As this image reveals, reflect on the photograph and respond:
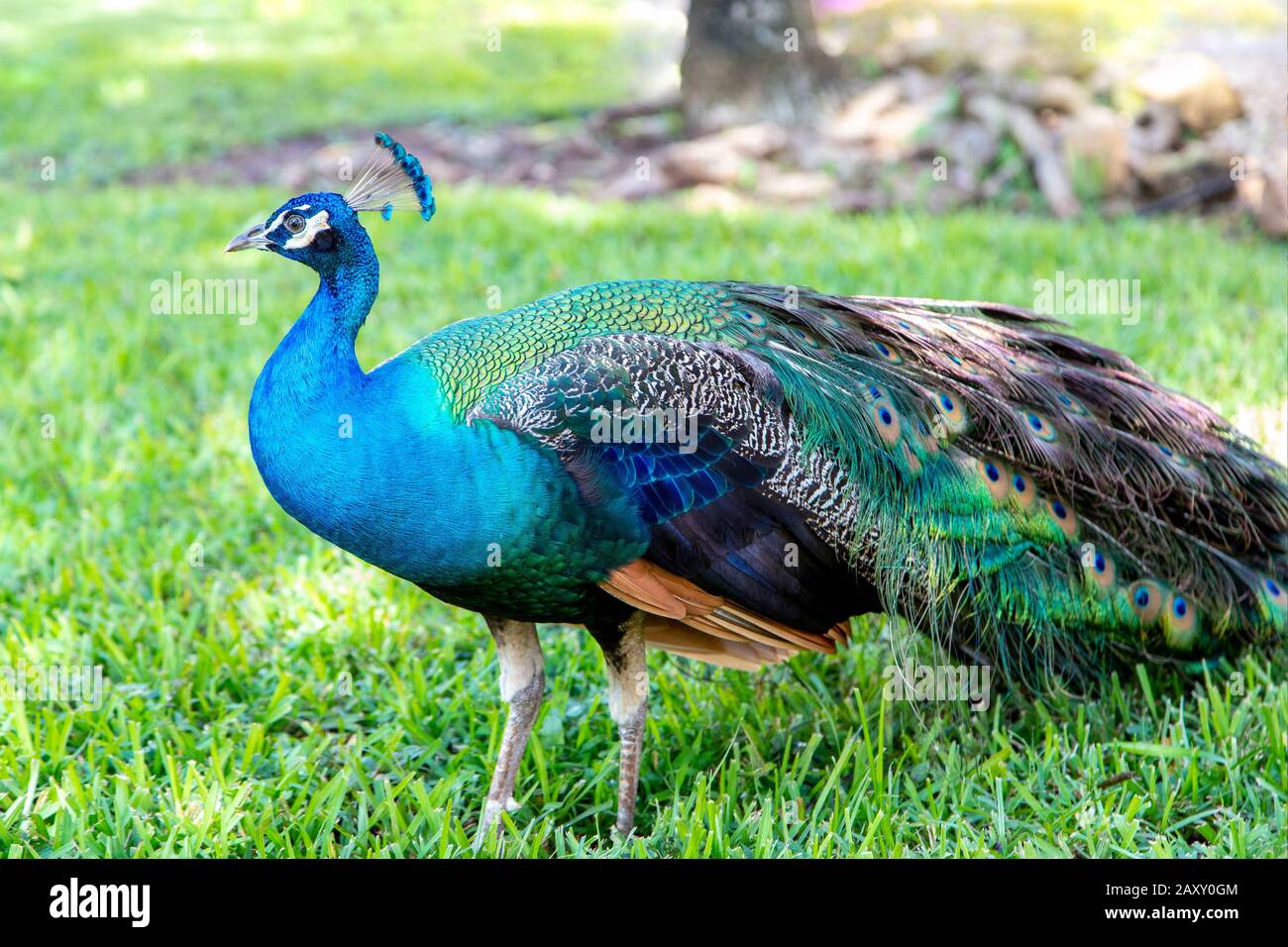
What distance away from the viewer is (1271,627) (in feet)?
11.5

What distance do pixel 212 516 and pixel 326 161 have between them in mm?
5077

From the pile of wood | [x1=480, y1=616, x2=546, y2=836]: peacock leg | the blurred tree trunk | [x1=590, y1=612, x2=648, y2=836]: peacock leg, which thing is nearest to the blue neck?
[x1=480, y1=616, x2=546, y2=836]: peacock leg

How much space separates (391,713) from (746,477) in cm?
135

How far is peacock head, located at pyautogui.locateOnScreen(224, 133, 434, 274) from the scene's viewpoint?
293 centimetres

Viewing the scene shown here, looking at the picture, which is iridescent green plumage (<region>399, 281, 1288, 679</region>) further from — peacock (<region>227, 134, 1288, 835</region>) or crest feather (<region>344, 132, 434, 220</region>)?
crest feather (<region>344, 132, 434, 220</region>)

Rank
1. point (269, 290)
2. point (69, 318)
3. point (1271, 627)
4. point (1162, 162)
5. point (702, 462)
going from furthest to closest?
point (1162, 162) → point (269, 290) → point (69, 318) → point (1271, 627) → point (702, 462)

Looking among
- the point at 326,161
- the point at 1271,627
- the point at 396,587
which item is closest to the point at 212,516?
the point at 396,587

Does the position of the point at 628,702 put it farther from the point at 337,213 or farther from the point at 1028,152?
the point at 1028,152

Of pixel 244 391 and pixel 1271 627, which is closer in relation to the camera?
pixel 1271 627

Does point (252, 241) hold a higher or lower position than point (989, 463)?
higher

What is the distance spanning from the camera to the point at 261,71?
12875 millimetres

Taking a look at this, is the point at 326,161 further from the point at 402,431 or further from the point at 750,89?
the point at 402,431

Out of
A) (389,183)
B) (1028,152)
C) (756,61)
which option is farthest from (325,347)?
(756,61)

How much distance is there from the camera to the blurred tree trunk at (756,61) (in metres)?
9.43
